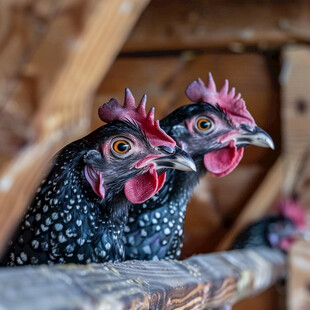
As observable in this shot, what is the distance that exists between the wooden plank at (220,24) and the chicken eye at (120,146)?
53.7 inches

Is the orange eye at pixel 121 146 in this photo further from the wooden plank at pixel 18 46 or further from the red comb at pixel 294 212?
the red comb at pixel 294 212

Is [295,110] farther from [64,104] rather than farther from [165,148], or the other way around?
[64,104]

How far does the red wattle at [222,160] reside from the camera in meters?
1.76

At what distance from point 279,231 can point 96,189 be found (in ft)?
5.81

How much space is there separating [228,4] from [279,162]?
739mm

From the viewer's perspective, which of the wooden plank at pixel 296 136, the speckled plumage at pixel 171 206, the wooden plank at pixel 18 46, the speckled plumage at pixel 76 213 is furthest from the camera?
the wooden plank at pixel 296 136

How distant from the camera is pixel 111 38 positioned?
772 millimetres

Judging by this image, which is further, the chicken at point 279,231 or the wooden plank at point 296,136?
the chicken at point 279,231

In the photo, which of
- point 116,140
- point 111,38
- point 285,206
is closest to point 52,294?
point 111,38

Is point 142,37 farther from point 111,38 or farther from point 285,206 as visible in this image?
point 111,38

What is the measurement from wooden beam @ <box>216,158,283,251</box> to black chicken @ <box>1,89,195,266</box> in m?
1.52

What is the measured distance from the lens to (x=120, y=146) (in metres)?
1.40

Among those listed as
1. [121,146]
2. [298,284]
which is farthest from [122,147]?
[298,284]

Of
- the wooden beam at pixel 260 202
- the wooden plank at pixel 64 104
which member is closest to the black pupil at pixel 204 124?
the wooden plank at pixel 64 104
